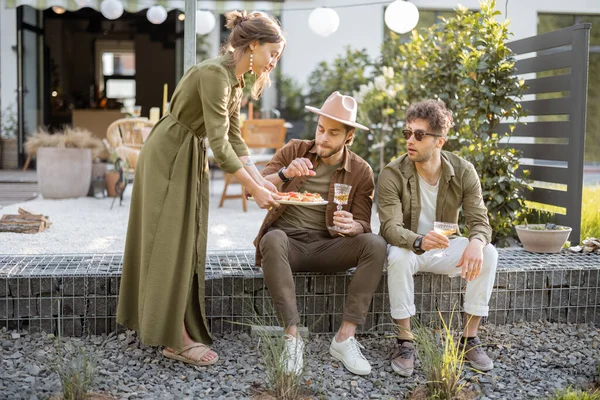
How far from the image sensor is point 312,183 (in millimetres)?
3189

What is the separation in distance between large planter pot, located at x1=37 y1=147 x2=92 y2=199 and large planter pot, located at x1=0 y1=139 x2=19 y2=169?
11.0 feet

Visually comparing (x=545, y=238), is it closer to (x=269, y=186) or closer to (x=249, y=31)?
(x=269, y=186)

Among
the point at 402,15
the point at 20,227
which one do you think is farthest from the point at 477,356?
the point at 402,15

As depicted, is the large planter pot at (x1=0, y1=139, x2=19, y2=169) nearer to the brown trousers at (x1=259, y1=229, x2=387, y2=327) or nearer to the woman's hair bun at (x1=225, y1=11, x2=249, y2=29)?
the brown trousers at (x1=259, y1=229, x2=387, y2=327)

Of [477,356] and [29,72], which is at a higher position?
[29,72]

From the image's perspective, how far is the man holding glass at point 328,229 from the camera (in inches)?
113

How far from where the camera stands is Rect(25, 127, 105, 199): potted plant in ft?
23.3

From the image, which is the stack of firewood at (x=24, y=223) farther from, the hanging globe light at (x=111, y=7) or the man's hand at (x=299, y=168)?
the hanging globe light at (x=111, y=7)

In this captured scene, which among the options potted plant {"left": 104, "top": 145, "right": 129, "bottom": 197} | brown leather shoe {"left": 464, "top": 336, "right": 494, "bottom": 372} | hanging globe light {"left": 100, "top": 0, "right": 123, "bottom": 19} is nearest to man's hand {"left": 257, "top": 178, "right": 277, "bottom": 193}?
brown leather shoe {"left": 464, "top": 336, "right": 494, "bottom": 372}

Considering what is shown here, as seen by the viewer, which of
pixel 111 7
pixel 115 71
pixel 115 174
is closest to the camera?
pixel 115 174

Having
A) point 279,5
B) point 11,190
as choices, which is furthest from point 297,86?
point 11,190

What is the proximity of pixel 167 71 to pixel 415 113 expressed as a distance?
11498 mm

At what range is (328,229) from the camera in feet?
10.2

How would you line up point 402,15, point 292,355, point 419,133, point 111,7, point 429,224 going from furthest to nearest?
point 111,7
point 402,15
point 429,224
point 419,133
point 292,355
